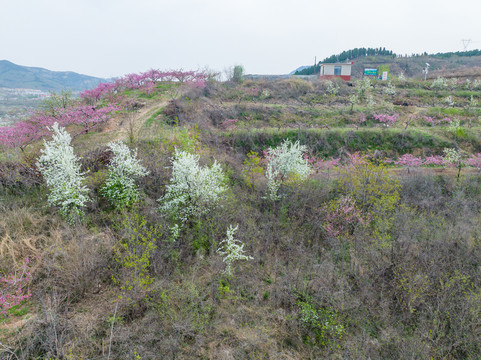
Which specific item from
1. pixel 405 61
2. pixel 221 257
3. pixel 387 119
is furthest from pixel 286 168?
pixel 405 61

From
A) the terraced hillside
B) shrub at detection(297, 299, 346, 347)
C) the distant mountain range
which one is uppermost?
the distant mountain range

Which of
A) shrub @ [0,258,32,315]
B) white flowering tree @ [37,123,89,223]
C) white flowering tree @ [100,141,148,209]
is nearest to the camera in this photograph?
shrub @ [0,258,32,315]

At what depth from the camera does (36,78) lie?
80875 mm

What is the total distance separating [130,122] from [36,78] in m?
93.6

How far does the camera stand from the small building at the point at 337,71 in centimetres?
3978

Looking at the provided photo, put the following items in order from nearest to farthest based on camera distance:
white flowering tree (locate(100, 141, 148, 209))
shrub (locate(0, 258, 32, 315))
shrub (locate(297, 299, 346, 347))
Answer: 1. shrub (locate(0, 258, 32, 315))
2. shrub (locate(297, 299, 346, 347))
3. white flowering tree (locate(100, 141, 148, 209))

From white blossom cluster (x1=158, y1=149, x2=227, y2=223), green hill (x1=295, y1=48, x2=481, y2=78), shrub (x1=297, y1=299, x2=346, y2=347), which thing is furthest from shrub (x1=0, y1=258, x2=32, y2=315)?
green hill (x1=295, y1=48, x2=481, y2=78)

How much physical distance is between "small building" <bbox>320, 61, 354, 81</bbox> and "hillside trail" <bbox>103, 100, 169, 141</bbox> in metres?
29.6

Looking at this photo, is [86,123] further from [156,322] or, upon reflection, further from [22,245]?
[156,322]

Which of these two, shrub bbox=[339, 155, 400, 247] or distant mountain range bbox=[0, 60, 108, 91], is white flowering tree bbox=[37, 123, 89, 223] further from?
distant mountain range bbox=[0, 60, 108, 91]

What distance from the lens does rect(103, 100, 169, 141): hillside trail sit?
50.5 ft

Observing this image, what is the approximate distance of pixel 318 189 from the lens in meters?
12.8

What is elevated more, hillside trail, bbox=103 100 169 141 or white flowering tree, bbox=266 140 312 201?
hillside trail, bbox=103 100 169 141

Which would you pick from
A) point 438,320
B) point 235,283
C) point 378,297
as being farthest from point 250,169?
point 438,320
